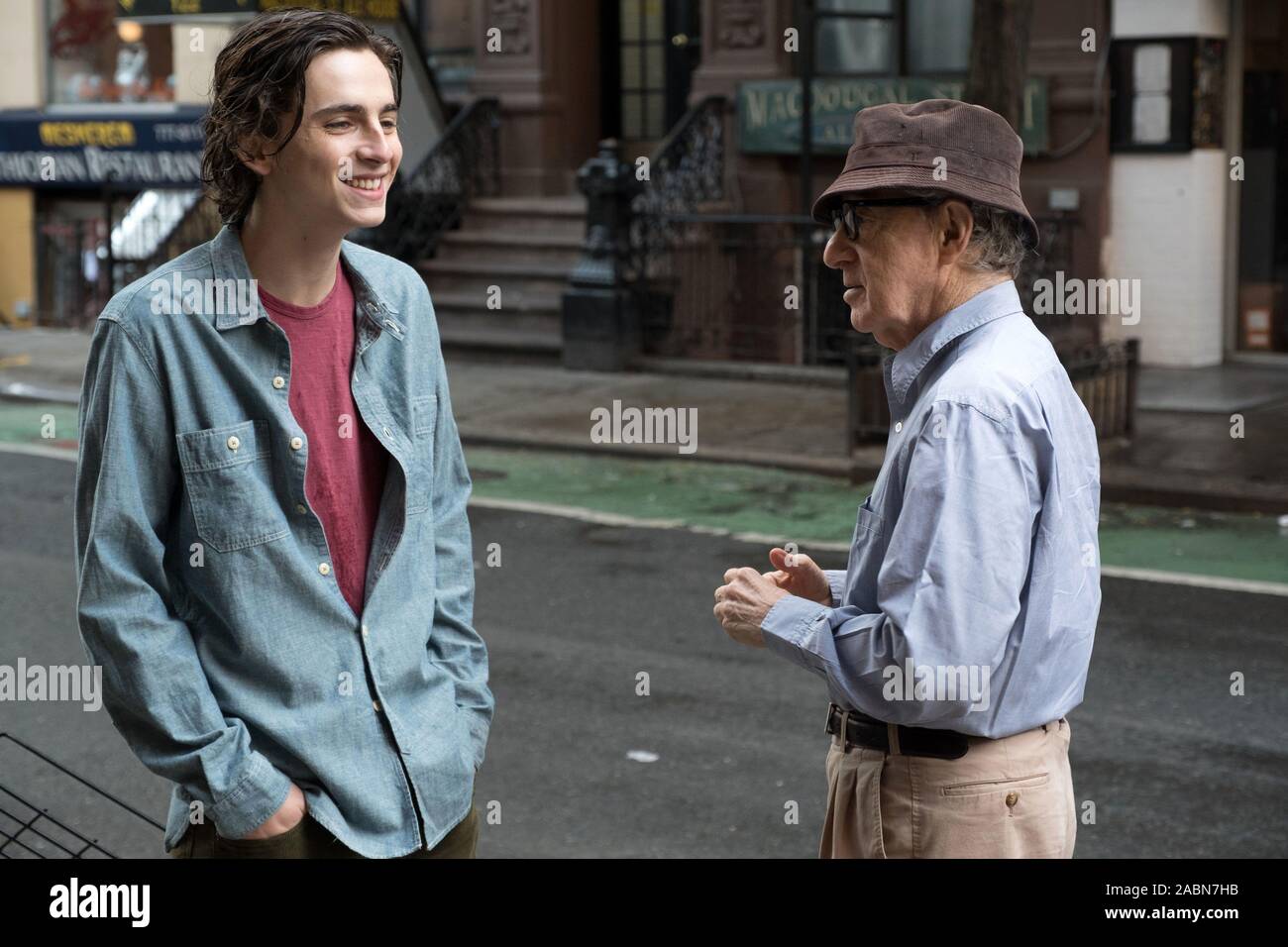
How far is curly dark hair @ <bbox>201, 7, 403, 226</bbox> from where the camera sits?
275 centimetres

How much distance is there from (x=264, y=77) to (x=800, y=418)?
36.1 ft

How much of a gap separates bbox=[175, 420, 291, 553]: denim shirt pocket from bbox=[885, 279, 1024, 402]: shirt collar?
1.04 metres

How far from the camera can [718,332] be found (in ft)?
53.3

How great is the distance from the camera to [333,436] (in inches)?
113

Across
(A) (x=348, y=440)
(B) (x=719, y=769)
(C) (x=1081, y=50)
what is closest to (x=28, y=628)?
(B) (x=719, y=769)

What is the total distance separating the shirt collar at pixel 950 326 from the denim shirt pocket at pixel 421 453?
771mm

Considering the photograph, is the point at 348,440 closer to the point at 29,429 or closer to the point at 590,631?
the point at 590,631

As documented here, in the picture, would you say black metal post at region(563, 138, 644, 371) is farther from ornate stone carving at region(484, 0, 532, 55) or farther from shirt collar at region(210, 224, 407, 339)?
shirt collar at region(210, 224, 407, 339)

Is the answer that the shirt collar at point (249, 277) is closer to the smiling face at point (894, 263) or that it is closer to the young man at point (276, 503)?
the young man at point (276, 503)

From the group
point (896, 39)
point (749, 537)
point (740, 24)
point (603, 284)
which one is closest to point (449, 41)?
point (740, 24)

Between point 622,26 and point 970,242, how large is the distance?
16971 millimetres

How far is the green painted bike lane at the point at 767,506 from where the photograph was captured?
951 cm

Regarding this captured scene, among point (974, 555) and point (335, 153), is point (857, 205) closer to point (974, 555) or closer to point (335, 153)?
point (974, 555)

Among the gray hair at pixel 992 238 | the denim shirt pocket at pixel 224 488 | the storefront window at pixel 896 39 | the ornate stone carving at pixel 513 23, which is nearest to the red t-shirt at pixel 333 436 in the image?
the denim shirt pocket at pixel 224 488
